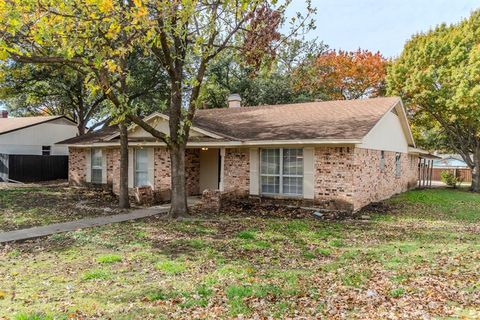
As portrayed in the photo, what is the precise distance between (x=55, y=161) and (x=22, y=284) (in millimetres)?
21152

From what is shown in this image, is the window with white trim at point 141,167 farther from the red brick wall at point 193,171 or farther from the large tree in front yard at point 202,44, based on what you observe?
the large tree in front yard at point 202,44

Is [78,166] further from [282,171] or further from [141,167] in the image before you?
[282,171]

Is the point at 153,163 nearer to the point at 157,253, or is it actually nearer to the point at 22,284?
the point at 157,253

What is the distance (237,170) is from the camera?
14539 mm

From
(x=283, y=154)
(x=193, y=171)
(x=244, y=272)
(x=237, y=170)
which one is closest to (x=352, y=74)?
(x=193, y=171)

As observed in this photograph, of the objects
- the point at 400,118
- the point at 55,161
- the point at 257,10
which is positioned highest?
the point at 257,10

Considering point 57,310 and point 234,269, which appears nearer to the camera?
point 57,310

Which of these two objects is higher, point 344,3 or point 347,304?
point 344,3

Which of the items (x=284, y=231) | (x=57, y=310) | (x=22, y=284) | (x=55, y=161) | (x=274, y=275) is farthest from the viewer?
(x=55, y=161)

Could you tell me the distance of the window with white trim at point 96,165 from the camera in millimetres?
18672

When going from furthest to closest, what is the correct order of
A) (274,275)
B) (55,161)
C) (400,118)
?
(55,161) < (400,118) < (274,275)

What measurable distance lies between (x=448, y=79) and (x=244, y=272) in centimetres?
2003

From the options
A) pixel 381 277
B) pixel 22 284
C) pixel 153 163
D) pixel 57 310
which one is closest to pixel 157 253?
pixel 22 284

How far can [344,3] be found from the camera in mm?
11750
